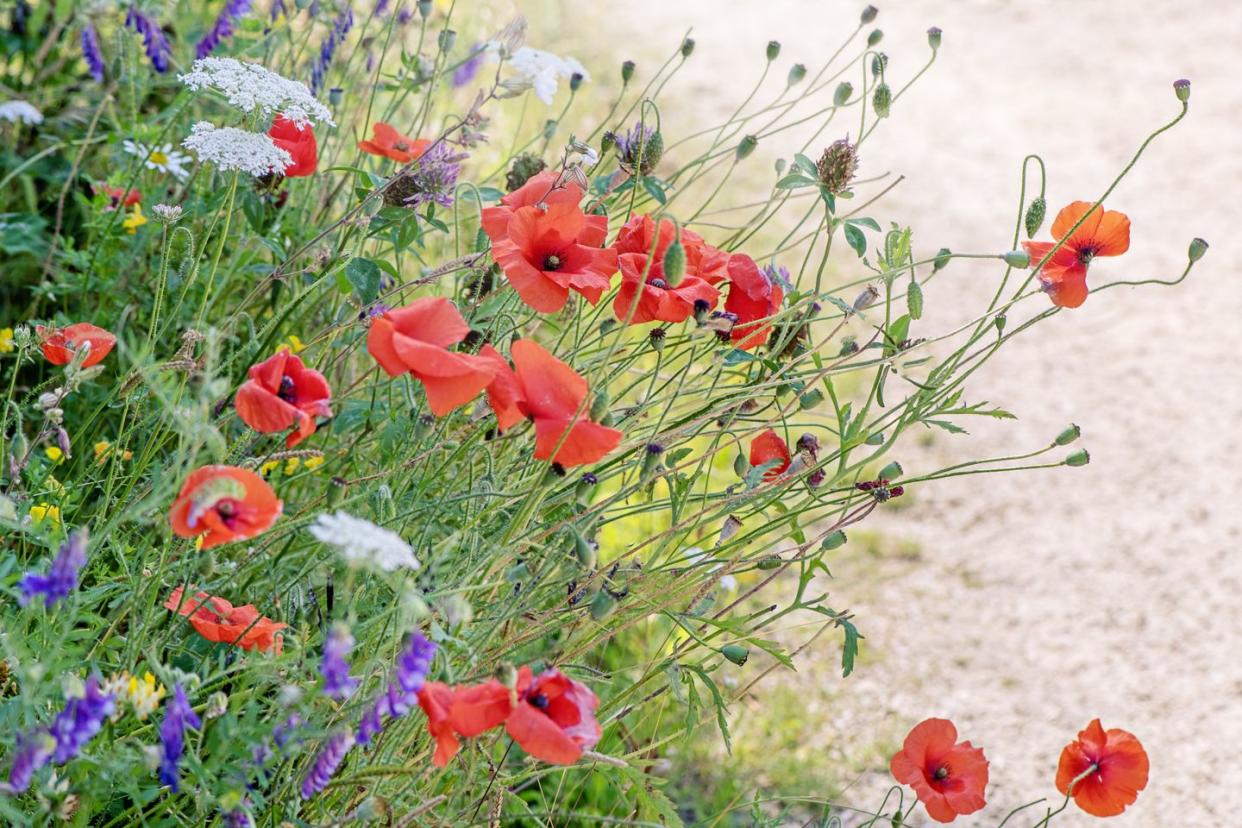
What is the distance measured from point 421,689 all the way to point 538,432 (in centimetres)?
24

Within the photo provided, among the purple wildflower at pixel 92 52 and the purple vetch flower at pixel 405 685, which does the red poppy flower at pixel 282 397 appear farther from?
the purple wildflower at pixel 92 52

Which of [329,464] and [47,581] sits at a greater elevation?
[47,581]

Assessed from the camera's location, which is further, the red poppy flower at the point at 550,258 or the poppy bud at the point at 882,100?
the poppy bud at the point at 882,100

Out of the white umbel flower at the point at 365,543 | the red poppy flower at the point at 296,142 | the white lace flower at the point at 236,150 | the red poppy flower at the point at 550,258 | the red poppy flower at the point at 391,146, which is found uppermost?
the red poppy flower at the point at 550,258

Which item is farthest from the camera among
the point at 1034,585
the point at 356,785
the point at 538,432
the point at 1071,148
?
the point at 1071,148

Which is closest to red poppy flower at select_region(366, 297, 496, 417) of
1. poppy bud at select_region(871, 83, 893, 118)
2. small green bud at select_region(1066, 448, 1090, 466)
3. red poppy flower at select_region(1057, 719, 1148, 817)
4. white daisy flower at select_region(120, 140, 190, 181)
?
poppy bud at select_region(871, 83, 893, 118)

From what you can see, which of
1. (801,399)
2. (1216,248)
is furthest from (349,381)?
(1216,248)

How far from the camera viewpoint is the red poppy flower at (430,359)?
1102 mm

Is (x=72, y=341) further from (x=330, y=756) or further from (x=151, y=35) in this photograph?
(x=151, y=35)

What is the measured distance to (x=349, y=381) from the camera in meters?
2.31

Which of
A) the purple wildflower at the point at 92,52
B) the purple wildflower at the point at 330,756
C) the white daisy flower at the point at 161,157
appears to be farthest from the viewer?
the purple wildflower at the point at 92,52

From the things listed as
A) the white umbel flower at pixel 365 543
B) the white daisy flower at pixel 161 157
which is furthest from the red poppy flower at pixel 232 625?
the white daisy flower at pixel 161 157

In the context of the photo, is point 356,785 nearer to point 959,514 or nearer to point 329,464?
point 329,464

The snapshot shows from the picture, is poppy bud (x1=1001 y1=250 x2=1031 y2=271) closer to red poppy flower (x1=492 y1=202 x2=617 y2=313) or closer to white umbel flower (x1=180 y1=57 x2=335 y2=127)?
red poppy flower (x1=492 y1=202 x2=617 y2=313)
